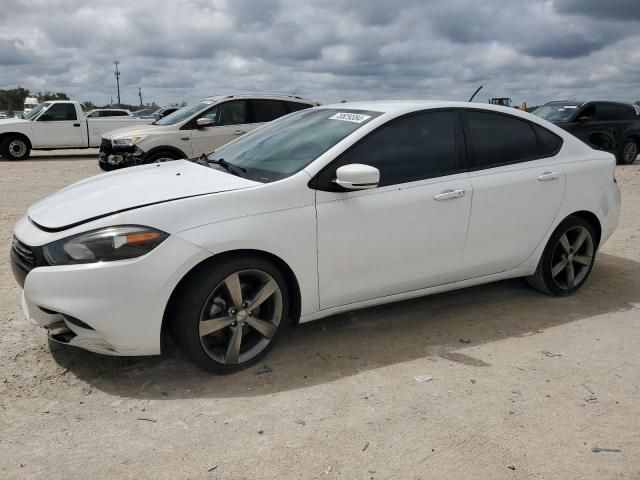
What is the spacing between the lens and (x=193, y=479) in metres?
2.51

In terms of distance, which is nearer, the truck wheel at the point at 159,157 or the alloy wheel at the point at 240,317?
the alloy wheel at the point at 240,317

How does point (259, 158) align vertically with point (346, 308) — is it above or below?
above

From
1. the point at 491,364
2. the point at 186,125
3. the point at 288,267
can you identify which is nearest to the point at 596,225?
the point at 491,364

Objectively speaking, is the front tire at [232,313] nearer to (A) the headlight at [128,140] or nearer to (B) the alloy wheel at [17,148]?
(A) the headlight at [128,140]

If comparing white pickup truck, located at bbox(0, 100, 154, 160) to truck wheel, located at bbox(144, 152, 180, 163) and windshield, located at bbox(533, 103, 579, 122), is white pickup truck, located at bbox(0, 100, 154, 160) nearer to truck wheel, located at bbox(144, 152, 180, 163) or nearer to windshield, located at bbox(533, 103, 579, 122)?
truck wheel, located at bbox(144, 152, 180, 163)

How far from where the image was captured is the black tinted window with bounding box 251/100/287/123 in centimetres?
1106

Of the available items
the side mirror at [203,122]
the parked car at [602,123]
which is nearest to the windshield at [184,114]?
the side mirror at [203,122]

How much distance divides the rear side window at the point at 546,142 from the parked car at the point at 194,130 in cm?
709

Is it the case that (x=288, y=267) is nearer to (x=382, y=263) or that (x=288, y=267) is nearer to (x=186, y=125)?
(x=382, y=263)

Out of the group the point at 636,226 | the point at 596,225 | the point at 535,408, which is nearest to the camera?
the point at 535,408

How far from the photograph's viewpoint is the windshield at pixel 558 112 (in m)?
14.2

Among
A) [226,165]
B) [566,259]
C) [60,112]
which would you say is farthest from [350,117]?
[60,112]

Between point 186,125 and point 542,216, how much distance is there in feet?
25.3

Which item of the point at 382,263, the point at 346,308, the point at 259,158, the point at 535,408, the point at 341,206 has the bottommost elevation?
the point at 535,408
